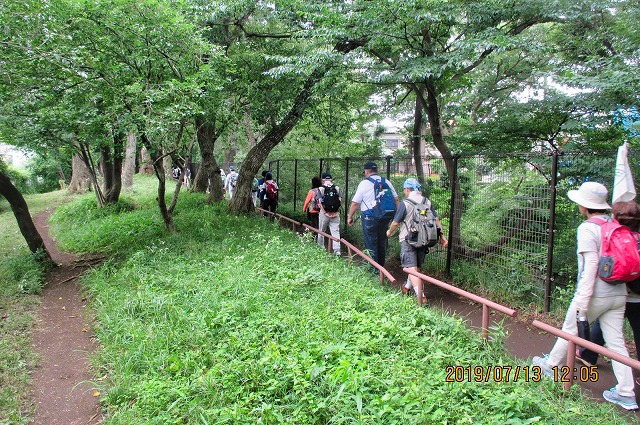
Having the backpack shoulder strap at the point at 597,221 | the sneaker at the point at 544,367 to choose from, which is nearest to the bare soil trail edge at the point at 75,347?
the sneaker at the point at 544,367

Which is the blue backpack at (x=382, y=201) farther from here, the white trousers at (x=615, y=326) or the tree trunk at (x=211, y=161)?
the tree trunk at (x=211, y=161)

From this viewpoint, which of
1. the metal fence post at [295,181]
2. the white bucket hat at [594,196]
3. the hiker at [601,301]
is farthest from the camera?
the metal fence post at [295,181]

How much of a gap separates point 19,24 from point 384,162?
6.22 meters

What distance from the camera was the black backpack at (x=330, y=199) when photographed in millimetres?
7969

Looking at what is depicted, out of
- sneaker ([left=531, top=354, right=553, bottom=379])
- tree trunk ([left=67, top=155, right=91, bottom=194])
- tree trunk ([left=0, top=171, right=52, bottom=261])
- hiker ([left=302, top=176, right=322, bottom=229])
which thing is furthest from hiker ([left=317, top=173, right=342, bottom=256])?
tree trunk ([left=67, top=155, right=91, bottom=194])

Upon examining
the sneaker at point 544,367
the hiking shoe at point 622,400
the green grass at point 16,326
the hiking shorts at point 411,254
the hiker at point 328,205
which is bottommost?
the green grass at point 16,326

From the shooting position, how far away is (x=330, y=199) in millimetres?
7961

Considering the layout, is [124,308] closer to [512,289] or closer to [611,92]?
[512,289]

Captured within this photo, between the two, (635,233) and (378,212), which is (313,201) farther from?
(635,233)

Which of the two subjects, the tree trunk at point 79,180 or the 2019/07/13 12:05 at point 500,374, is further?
the tree trunk at point 79,180

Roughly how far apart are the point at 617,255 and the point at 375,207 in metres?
3.64

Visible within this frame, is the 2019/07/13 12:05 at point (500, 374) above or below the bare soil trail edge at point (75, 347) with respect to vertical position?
above

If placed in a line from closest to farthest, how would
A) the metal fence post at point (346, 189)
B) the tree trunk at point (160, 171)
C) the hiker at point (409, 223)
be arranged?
1. the hiker at point (409, 223)
2. the tree trunk at point (160, 171)
3. the metal fence post at point (346, 189)

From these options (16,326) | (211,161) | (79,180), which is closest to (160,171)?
(16,326)
